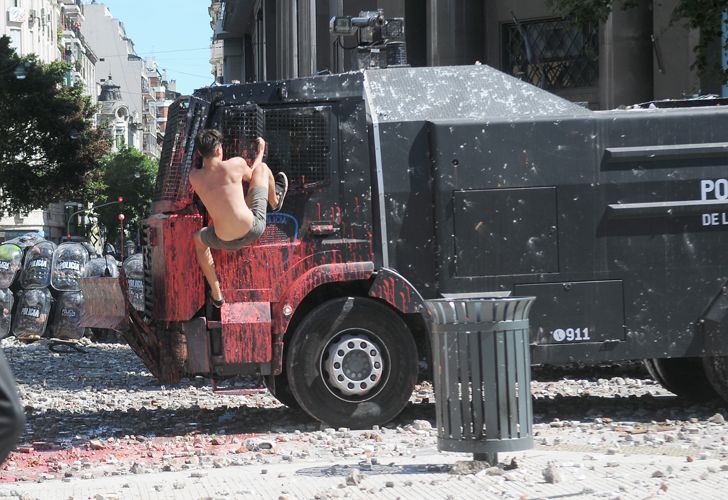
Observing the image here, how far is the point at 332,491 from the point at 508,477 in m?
0.96

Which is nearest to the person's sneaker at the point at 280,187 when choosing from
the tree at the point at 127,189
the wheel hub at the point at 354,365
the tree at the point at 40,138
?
the wheel hub at the point at 354,365

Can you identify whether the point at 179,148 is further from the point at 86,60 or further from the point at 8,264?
the point at 86,60

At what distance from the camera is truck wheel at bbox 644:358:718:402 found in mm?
11596

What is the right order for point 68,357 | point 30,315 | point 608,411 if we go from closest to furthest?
1. point 608,411
2. point 68,357
3. point 30,315

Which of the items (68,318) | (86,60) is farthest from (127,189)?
(68,318)

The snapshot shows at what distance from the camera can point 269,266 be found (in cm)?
1029

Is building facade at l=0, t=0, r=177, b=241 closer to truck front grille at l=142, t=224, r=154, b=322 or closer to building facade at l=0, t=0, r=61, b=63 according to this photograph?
building facade at l=0, t=0, r=61, b=63

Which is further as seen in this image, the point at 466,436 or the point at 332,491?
the point at 466,436

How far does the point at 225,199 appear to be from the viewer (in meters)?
10.1

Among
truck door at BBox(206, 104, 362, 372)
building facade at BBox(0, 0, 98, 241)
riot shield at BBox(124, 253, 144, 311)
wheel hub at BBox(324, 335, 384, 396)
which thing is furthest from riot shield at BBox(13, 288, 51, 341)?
building facade at BBox(0, 0, 98, 241)

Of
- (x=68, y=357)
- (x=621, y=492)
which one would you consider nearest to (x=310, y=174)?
(x=621, y=492)

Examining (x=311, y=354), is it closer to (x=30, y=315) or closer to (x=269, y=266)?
(x=269, y=266)

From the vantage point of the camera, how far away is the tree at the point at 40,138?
5109 cm

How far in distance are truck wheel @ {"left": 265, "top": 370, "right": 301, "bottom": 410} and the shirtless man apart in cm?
93
